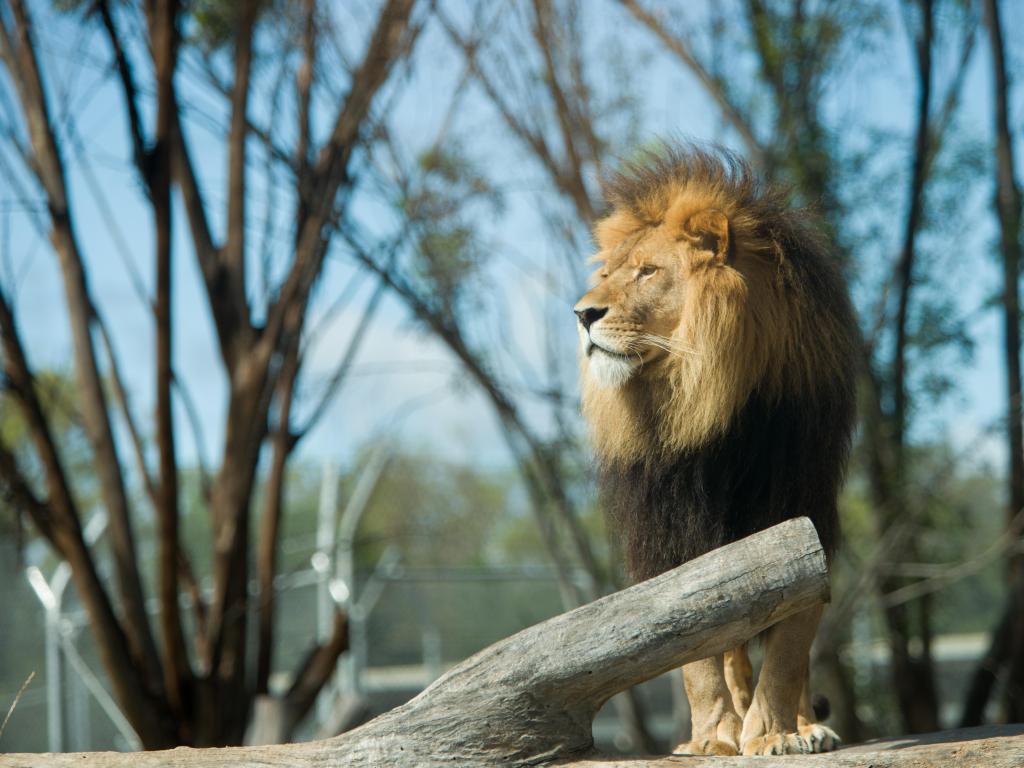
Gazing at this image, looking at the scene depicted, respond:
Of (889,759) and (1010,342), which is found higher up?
(1010,342)

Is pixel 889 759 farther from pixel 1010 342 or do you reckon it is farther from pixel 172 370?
pixel 1010 342

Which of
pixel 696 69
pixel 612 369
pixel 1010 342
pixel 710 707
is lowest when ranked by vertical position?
pixel 710 707

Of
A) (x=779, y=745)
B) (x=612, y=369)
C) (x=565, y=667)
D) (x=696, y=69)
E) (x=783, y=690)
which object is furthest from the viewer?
(x=696, y=69)

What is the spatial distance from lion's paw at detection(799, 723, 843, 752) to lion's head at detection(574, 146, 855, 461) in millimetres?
754

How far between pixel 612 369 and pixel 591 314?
0.16 m

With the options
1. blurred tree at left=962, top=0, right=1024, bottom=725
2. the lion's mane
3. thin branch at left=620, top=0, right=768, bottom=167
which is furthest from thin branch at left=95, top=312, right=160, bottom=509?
blurred tree at left=962, top=0, right=1024, bottom=725

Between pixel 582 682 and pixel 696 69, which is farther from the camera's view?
pixel 696 69

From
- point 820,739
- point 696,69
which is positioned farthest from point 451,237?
point 820,739

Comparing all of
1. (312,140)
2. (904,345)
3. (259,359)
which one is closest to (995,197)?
(904,345)

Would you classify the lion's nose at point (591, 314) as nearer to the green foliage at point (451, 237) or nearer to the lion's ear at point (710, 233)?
the lion's ear at point (710, 233)

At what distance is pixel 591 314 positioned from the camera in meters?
2.94

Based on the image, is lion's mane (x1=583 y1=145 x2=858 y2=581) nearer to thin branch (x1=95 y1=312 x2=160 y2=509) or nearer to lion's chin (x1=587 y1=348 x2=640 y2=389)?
lion's chin (x1=587 y1=348 x2=640 y2=389)

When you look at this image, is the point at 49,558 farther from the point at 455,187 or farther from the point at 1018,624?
the point at 1018,624

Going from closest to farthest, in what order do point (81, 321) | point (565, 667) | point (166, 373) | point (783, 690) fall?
point (565, 667) → point (783, 690) → point (81, 321) → point (166, 373)
